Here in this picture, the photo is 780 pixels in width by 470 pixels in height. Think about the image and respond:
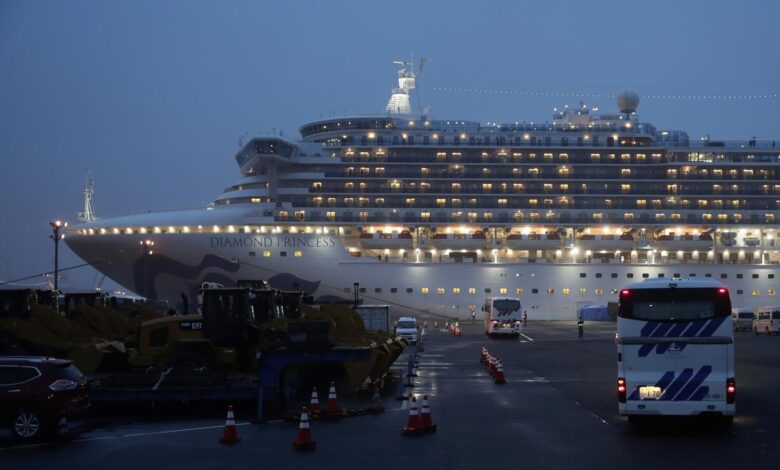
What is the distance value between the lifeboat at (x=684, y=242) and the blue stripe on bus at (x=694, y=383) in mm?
45886

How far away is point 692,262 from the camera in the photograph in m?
56.7

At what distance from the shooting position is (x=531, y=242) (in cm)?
5559

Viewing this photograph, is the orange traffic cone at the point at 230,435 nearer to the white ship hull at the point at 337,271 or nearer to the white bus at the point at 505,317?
the white bus at the point at 505,317

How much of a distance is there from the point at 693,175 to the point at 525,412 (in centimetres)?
4741

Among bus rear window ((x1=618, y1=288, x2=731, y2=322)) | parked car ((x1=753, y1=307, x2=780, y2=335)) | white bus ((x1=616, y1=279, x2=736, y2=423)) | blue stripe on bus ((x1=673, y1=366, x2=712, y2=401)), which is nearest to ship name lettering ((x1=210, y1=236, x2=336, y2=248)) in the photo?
parked car ((x1=753, y1=307, x2=780, y2=335))

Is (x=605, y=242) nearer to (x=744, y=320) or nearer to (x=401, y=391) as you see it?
(x=744, y=320)

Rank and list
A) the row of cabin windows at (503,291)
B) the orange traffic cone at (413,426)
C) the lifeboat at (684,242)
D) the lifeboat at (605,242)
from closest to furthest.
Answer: the orange traffic cone at (413,426), the row of cabin windows at (503,291), the lifeboat at (605,242), the lifeboat at (684,242)

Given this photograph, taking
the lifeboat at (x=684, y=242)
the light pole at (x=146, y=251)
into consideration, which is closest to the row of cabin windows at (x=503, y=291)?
the lifeboat at (x=684, y=242)

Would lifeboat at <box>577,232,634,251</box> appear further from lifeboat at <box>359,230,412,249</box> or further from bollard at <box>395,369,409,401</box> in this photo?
bollard at <box>395,369,409,401</box>

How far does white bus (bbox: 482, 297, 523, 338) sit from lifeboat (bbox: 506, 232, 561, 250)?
13.4 m

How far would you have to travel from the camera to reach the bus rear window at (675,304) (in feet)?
43.0

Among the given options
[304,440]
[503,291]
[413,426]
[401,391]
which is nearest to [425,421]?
[413,426]

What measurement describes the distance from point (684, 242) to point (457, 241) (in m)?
14.7

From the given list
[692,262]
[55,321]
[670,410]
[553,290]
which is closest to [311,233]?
[553,290]
